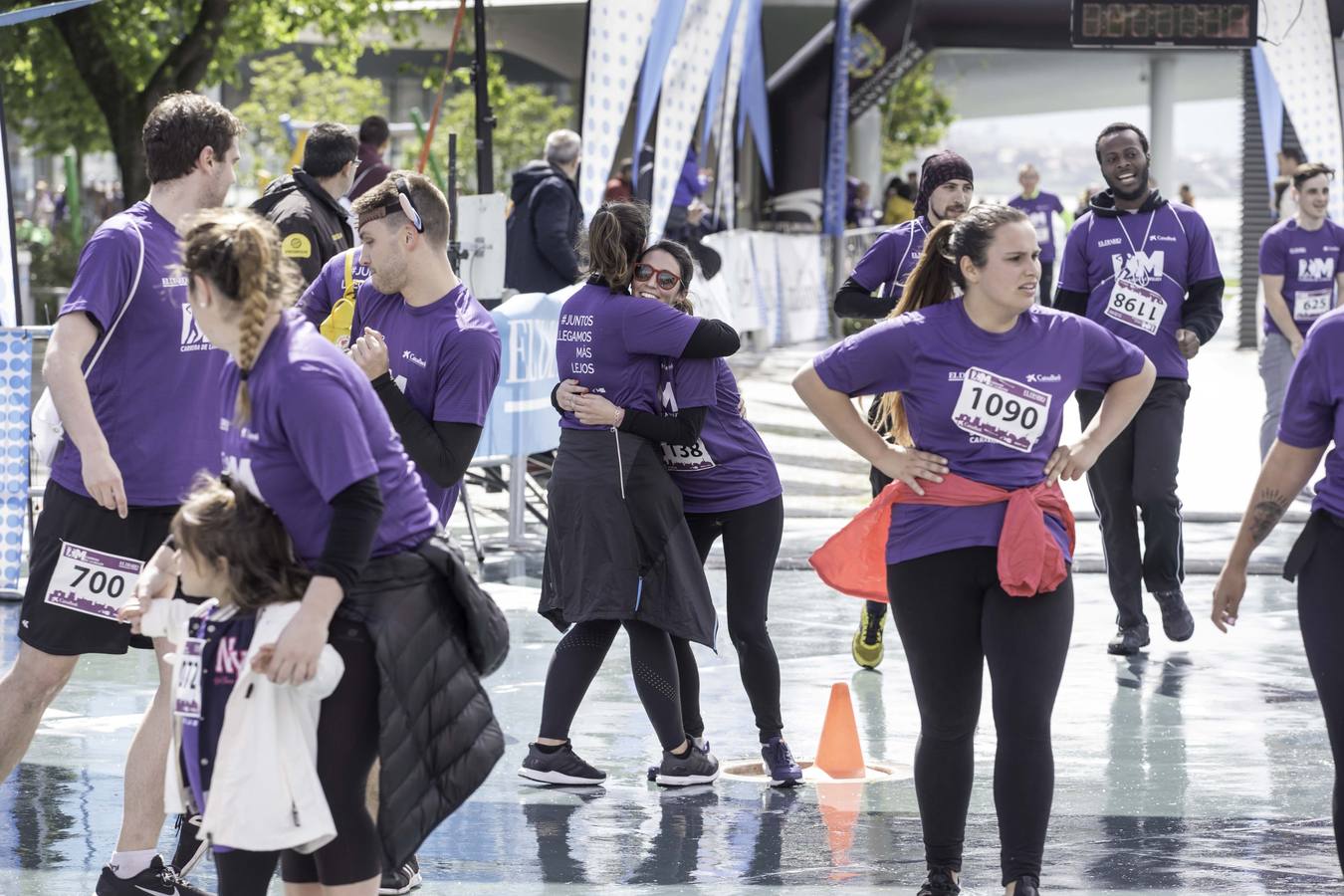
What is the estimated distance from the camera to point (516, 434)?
10.2 metres

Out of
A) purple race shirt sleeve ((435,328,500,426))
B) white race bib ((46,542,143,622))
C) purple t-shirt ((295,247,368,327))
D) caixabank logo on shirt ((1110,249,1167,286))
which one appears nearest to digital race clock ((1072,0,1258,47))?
caixabank logo on shirt ((1110,249,1167,286))

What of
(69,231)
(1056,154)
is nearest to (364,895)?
(69,231)

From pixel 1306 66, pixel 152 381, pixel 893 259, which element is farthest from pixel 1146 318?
pixel 1306 66

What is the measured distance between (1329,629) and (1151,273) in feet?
12.9

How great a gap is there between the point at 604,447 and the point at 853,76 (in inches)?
857

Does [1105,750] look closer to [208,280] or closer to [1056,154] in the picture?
[208,280]

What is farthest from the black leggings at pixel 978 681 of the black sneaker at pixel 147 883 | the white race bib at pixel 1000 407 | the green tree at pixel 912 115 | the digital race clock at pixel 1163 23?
the green tree at pixel 912 115

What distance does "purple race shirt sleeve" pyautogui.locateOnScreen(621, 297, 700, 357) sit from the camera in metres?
5.80

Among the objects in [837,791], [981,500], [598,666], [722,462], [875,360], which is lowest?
[837,791]

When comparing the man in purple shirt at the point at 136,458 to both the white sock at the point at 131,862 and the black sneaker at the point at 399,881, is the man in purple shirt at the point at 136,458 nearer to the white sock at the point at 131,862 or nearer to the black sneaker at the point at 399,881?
the white sock at the point at 131,862

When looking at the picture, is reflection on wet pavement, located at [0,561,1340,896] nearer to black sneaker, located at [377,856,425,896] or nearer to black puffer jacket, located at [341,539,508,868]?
black sneaker, located at [377,856,425,896]

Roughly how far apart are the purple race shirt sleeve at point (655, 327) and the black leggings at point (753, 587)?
62cm

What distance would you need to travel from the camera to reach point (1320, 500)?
14.2 feet

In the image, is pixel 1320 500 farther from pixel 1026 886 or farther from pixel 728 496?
pixel 728 496
